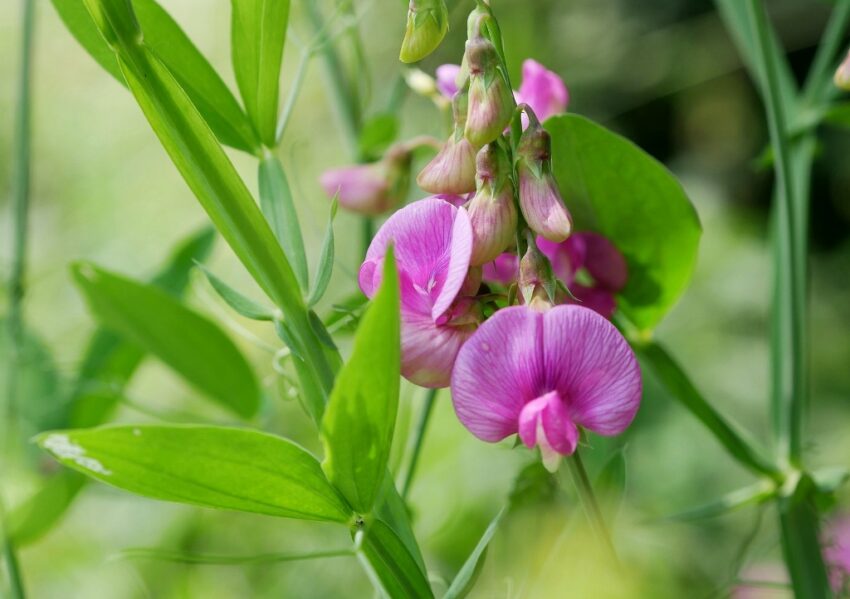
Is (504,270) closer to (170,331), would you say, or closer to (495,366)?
(495,366)

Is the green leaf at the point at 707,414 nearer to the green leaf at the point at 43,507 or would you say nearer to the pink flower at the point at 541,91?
the pink flower at the point at 541,91

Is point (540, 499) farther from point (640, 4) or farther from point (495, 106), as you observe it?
point (640, 4)

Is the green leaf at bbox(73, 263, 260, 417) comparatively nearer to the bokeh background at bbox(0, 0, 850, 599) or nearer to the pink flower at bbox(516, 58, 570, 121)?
the bokeh background at bbox(0, 0, 850, 599)

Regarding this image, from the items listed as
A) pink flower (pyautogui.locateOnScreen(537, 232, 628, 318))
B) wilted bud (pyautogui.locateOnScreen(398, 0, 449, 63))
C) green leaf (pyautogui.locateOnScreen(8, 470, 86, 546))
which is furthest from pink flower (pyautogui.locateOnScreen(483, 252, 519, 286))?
green leaf (pyautogui.locateOnScreen(8, 470, 86, 546))

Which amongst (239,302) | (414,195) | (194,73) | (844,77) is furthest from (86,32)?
(414,195)

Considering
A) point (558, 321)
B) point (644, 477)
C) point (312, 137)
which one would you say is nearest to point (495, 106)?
point (558, 321)
